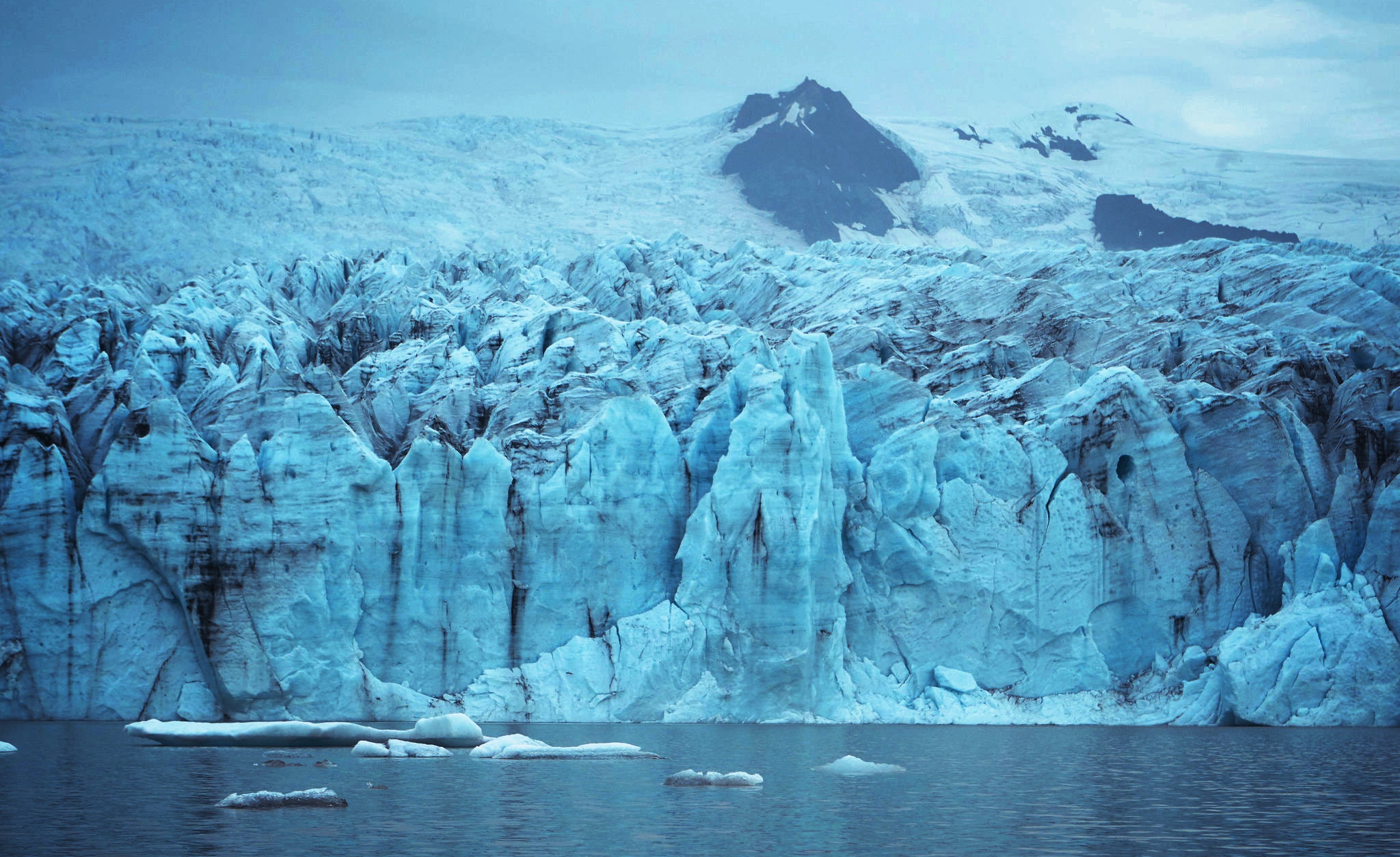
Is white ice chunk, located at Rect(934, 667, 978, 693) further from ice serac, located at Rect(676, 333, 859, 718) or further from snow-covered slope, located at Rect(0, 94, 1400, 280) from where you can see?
snow-covered slope, located at Rect(0, 94, 1400, 280)

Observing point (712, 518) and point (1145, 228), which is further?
point (1145, 228)

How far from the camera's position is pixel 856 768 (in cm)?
2217

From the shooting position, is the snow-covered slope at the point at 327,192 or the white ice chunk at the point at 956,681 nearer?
the white ice chunk at the point at 956,681

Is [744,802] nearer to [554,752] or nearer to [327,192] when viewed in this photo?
[554,752]

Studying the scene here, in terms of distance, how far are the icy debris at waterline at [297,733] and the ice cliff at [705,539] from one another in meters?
3.99

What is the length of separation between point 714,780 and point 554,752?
15.8ft

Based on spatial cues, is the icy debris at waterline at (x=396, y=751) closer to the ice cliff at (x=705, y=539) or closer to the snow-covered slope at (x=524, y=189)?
the ice cliff at (x=705, y=539)

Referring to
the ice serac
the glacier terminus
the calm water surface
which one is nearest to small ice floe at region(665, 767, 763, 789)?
the calm water surface

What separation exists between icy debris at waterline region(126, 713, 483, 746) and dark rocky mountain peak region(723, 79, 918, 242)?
2252 inches

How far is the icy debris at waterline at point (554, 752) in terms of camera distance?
24.3m

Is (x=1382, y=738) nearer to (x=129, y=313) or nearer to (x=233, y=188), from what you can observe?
(x=129, y=313)

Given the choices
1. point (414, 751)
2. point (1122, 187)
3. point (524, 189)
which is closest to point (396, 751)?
point (414, 751)

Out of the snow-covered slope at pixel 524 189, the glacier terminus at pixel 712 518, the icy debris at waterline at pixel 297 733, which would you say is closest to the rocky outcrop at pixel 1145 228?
the snow-covered slope at pixel 524 189

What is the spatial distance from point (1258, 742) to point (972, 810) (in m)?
12.5
